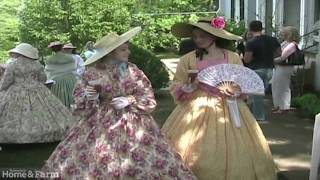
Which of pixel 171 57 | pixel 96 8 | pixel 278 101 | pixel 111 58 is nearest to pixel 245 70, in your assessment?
pixel 111 58

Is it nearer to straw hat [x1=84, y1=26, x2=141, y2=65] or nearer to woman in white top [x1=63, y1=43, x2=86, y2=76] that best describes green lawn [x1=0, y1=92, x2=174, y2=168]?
woman in white top [x1=63, y1=43, x2=86, y2=76]

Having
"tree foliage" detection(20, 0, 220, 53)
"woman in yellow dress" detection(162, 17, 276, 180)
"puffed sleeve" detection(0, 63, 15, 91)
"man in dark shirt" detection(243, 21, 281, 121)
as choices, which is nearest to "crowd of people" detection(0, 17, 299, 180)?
"woman in yellow dress" detection(162, 17, 276, 180)

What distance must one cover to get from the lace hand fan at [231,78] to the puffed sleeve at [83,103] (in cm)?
105

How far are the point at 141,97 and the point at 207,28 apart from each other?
924mm

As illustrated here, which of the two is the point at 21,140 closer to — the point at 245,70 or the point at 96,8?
the point at 245,70

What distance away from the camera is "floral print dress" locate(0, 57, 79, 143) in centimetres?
896

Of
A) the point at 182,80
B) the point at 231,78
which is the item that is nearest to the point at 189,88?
the point at 182,80

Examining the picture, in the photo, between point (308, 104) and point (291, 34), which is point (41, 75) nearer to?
point (291, 34)

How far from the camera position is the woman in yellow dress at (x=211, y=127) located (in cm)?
573

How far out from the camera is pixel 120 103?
5484 millimetres

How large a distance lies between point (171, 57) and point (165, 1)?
24.9ft

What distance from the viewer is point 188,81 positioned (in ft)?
20.1

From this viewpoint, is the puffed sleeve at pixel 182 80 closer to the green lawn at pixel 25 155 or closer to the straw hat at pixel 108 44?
the straw hat at pixel 108 44

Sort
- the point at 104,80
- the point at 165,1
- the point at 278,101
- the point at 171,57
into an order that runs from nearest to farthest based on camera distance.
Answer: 1. the point at 104,80
2. the point at 278,101
3. the point at 171,57
4. the point at 165,1
